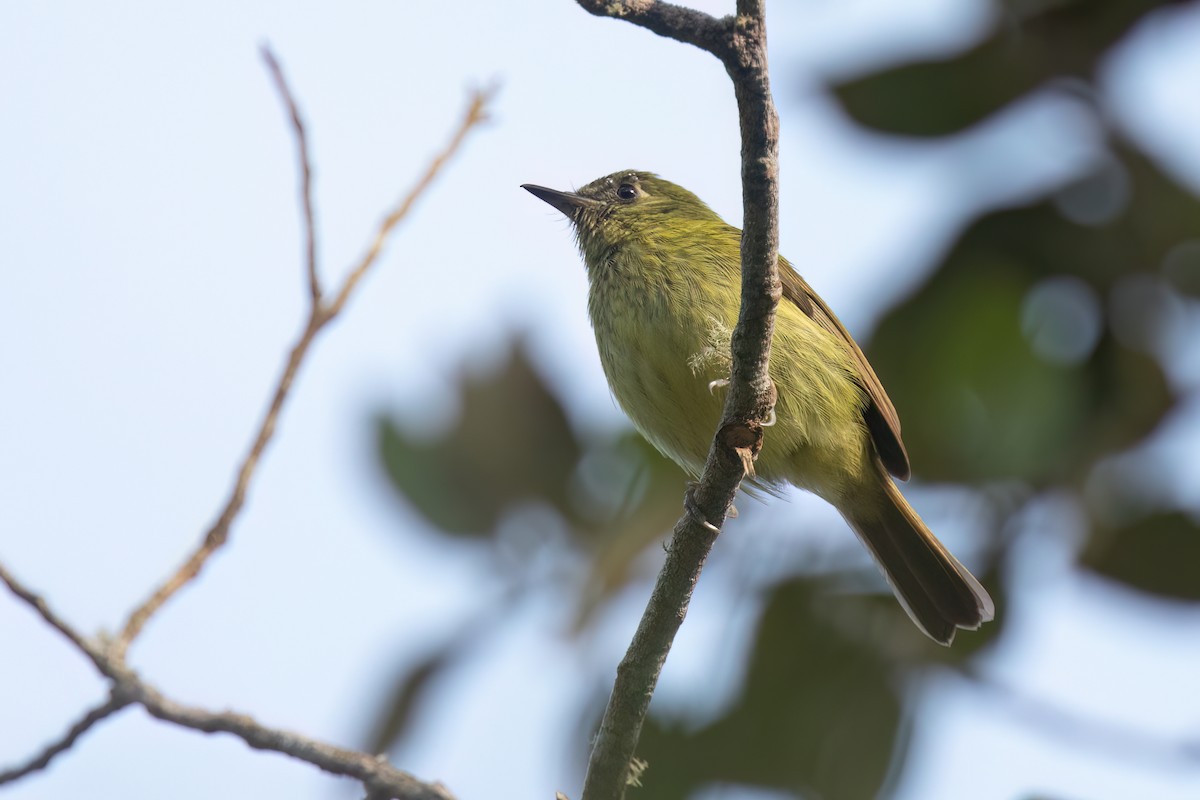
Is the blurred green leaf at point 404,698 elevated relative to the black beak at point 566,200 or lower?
lower

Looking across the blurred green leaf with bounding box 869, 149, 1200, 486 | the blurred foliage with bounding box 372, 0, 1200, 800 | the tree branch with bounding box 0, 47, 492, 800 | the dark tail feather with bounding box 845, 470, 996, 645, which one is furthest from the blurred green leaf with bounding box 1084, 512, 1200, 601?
the tree branch with bounding box 0, 47, 492, 800

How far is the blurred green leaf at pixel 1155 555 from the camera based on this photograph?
486cm

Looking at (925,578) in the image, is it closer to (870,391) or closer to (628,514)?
(870,391)

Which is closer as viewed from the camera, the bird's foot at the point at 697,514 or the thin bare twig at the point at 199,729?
the thin bare twig at the point at 199,729

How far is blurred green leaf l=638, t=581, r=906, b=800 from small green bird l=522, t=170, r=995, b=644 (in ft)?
1.08

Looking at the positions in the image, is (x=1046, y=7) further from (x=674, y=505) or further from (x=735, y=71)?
(x=735, y=71)

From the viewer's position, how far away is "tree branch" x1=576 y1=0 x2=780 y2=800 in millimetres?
2604

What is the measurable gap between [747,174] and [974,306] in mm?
2349

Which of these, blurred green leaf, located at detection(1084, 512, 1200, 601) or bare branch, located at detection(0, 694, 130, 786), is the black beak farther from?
bare branch, located at detection(0, 694, 130, 786)

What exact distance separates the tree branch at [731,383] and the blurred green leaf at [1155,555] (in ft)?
6.94

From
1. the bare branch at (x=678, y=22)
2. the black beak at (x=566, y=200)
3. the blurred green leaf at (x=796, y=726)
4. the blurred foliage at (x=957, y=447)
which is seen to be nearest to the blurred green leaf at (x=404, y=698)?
the blurred foliage at (x=957, y=447)

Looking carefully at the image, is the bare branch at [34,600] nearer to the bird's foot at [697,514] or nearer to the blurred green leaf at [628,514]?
the bird's foot at [697,514]

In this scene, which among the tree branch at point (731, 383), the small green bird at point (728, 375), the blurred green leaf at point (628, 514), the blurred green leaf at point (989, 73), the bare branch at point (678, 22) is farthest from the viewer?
the blurred green leaf at point (989, 73)

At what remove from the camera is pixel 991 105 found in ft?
16.9
